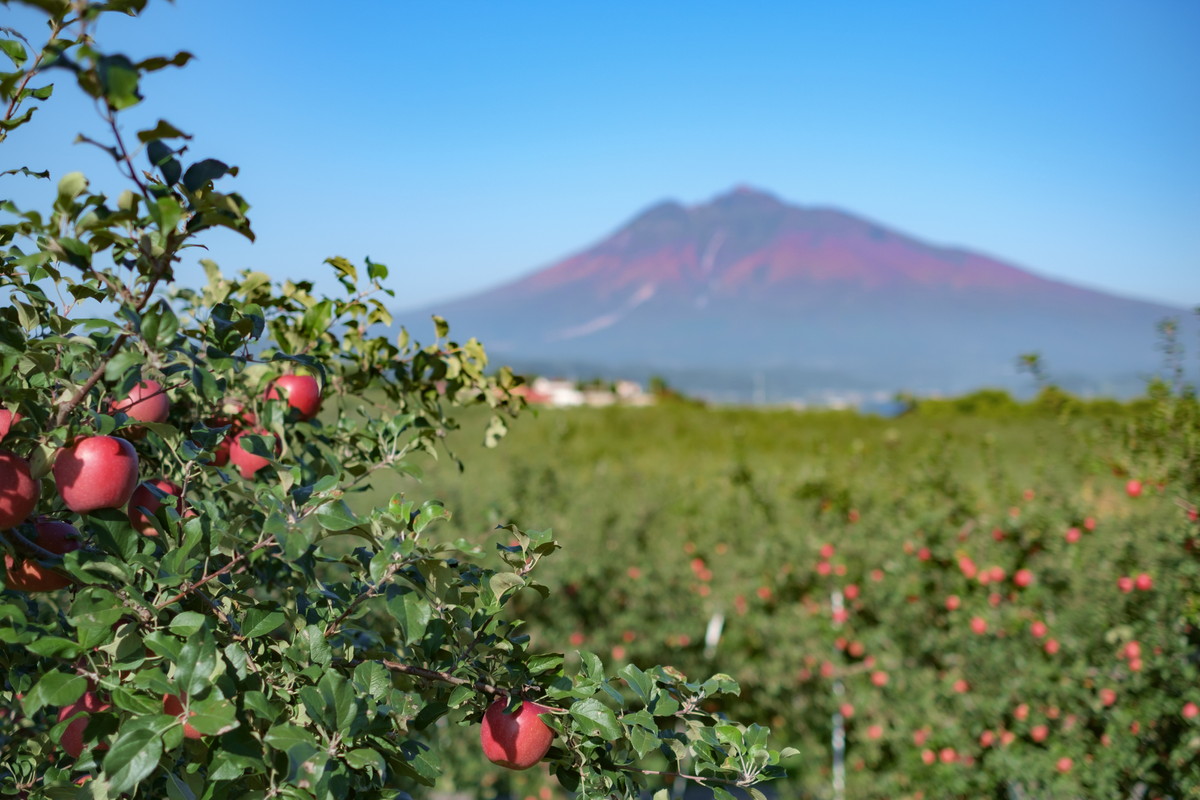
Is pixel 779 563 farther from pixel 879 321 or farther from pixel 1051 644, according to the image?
pixel 879 321

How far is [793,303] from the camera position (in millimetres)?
176250

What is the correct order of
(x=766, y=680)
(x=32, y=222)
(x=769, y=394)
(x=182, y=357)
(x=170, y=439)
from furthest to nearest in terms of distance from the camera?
(x=769, y=394), (x=766, y=680), (x=170, y=439), (x=182, y=357), (x=32, y=222)

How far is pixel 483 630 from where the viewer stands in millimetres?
920

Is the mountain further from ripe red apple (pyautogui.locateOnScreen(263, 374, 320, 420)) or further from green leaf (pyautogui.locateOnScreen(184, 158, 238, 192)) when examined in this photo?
green leaf (pyautogui.locateOnScreen(184, 158, 238, 192))

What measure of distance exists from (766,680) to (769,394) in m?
97.0

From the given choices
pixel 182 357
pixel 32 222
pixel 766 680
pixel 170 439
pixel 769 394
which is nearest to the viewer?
pixel 32 222

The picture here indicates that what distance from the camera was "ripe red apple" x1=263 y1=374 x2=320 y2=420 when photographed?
1.25m

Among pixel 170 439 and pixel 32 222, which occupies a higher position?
pixel 32 222

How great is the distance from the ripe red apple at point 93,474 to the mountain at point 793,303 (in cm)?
15747

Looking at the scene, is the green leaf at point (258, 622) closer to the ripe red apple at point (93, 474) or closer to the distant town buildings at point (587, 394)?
the ripe red apple at point (93, 474)

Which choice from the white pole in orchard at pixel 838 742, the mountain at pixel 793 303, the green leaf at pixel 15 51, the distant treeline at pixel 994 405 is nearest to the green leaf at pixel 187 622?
the green leaf at pixel 15 51

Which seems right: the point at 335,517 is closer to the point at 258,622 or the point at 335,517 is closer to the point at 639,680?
the point at 258,622

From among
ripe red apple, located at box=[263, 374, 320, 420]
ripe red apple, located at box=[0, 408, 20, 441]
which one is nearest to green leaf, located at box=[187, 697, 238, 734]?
ripe red apple, located at box=[0, 408, 20, 441]

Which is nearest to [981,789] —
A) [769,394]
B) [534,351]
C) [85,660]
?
[85,660]
